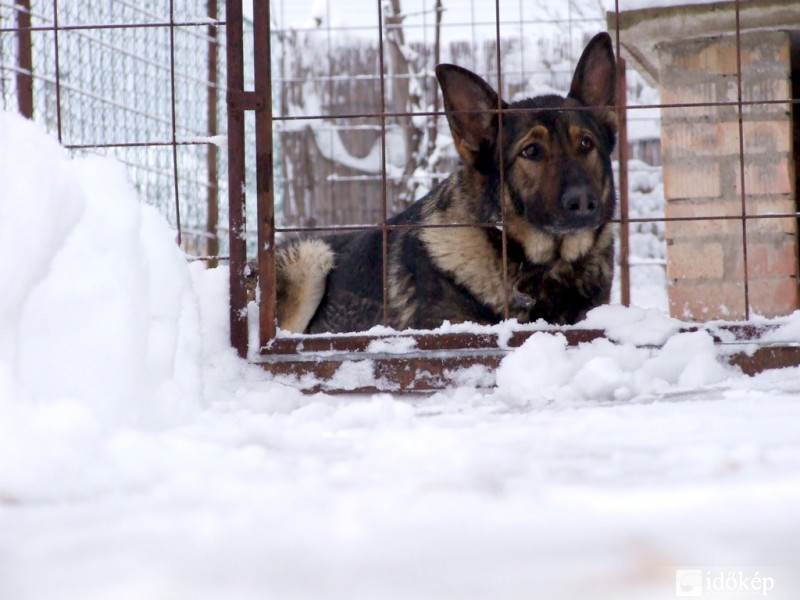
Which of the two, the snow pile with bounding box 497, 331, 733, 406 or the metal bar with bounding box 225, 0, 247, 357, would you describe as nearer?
the snow pile with bounding box 497, 331, 733, 406

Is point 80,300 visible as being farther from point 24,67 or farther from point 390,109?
point 390,109

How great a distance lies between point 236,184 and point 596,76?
1.74 metres

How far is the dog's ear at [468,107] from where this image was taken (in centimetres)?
372

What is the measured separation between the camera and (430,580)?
1.04 meters

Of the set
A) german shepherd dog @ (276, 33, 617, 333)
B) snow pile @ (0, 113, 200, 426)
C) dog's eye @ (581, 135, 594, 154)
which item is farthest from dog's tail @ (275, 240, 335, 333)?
snow pile @ (0, 113, 200, 426)

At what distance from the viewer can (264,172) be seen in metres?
3.05

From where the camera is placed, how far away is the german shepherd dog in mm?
3811

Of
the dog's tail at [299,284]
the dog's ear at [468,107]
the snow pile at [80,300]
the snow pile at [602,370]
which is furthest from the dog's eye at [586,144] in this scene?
the snow pile at [80,300]

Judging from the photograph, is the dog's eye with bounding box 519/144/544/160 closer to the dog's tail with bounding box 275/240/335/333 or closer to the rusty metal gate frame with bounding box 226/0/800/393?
the rusty metal gate frame with bounding box 226/0/800/393

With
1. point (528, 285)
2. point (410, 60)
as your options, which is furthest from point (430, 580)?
point (410, 60)

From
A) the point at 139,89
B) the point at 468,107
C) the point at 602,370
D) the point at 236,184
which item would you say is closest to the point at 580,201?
the point at 468,107

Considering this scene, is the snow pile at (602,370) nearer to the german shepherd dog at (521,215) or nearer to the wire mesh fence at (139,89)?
the german shepherd dog at (521,215)

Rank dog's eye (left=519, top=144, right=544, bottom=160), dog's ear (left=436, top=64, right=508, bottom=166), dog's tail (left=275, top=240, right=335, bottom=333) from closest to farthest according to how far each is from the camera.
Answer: dog's ear (left=436, top=64, right=508, bottom=166) < dog's eye (left=519, top=144, right=544, bottom=160) < dog's tail (left=275, top=240, right=335, bottom=333)

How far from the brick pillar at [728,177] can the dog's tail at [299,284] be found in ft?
6.23
